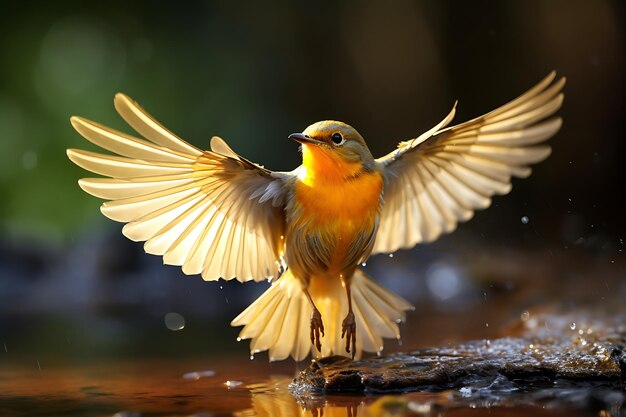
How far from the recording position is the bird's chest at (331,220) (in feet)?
12.5

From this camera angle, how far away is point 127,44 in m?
8.95

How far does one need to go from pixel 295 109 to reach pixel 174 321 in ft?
13.0

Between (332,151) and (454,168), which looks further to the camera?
(454,168)

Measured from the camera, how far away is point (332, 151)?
3.82 metres

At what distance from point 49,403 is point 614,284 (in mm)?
4392

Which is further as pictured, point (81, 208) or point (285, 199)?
point (81, 208)

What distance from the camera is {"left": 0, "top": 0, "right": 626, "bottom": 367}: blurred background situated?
23.9 ft

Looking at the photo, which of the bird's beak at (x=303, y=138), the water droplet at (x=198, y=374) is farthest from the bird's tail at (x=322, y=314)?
the bird's beak at (x=303, y=138)

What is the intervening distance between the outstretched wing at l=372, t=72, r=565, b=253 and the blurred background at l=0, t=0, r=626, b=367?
1.86 m

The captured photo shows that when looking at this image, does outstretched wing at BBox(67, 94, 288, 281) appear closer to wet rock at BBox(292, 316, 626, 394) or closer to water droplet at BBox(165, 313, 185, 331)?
wet rock at BBox(292, 316, 626, 394)

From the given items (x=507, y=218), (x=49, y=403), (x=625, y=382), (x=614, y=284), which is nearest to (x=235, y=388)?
(x=49, y=403)

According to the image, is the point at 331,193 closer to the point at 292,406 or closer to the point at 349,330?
the point at 349,330

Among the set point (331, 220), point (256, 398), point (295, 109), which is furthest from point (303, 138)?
point (295, 109)

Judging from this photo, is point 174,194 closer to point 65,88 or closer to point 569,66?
point 65,88
